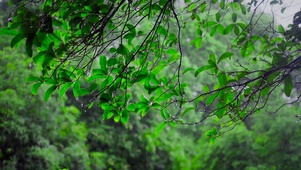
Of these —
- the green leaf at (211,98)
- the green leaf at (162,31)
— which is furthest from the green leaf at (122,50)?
the green leaf at (211,98)

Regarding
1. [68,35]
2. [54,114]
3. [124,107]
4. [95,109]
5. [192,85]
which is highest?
[192,85]

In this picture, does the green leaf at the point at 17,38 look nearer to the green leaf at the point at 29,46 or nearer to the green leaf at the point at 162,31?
the green leaf at the point at 29,46

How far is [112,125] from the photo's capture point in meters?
4.93

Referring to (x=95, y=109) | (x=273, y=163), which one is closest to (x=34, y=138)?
(x=95, y=109)

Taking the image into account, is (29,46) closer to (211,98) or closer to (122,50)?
(122,50)

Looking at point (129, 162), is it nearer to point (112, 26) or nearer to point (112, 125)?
point (112, 125)

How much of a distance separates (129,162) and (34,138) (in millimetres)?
1664

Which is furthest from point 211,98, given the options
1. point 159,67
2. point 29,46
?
point 29,46

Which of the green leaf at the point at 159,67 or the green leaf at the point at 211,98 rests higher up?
the green leaf at the point at 159,67

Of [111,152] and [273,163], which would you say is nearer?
[273,163]

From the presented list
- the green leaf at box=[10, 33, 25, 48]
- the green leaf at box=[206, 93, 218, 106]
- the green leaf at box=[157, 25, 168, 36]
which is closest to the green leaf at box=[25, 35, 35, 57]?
the green leaf at box=[10, 33, 25, 48]

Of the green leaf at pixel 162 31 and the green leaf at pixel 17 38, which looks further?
the green leaf at pixel 162 31

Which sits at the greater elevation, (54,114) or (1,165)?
(54,114)

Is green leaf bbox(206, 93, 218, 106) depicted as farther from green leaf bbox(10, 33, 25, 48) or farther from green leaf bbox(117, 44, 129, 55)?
green leaf bbox(10, 33, 25, 48)
